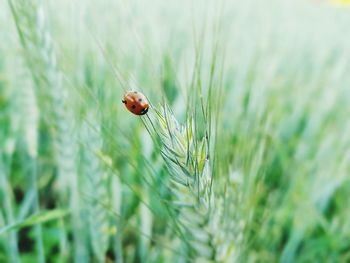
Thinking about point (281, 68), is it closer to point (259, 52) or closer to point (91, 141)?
point (259, 52)

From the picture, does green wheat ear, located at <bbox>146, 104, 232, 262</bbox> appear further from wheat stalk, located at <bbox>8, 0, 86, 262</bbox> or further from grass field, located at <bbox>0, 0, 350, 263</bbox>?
wheat stalk, located at <bbox>8, 0, 86, 262</bbox>

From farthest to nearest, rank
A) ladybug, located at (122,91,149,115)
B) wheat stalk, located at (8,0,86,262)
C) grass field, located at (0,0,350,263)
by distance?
wheat stalk, located at (8,0,86,262)
grass field, located at (0,0,350,263)
ladybug, located at (122,91,149,115)

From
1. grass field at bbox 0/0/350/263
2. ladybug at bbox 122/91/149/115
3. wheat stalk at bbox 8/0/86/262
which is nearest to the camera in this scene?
ladybug at bbox 122/91/149/115

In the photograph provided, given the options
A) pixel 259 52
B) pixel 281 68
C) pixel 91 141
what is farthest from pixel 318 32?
pixel 91 141

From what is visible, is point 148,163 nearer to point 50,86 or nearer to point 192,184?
point 192,184

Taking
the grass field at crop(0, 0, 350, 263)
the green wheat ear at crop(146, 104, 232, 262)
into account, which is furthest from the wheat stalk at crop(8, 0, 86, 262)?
the green wheat ear at crop(146, 104, 232, 262)

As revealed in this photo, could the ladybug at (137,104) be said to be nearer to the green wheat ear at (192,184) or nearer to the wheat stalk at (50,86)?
the green wheat ear at (192,184)

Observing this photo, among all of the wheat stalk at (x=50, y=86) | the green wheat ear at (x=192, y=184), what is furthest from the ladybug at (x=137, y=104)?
the wheat stalk at (x=50, y=86)

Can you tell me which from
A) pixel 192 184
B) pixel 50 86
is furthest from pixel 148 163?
pixel 50 86

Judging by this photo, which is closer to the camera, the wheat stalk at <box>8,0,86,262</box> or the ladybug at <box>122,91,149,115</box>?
the ladybug at <box>122,91,149,115</box>
